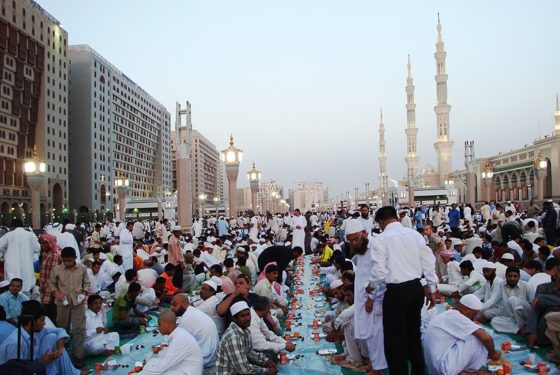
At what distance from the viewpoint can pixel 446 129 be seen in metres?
58.0

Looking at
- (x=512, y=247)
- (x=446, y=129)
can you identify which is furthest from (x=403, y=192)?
(x=512, y=247)

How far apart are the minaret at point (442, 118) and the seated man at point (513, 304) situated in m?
52.2

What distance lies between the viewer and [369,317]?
4.84 m

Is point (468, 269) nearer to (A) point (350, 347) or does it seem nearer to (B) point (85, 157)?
(A) point (350, 347)

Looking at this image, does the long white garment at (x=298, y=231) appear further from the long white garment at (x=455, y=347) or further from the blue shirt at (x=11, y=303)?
the long white garment at (x=455, y=347)

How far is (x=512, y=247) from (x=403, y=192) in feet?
132

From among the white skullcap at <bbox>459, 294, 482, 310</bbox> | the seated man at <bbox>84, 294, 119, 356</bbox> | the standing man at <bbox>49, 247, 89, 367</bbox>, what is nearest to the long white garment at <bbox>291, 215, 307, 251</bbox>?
the seated man at <bbox>84, 294, 119, 356</bbox>

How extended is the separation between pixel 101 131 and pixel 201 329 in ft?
197

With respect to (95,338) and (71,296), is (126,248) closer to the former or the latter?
(95,338)

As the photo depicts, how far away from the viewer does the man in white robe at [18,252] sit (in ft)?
23.2

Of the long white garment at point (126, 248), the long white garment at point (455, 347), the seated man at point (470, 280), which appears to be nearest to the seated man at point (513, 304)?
the seated man at point (470, 280)

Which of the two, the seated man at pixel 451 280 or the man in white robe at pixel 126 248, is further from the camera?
the man in white robe at pixel 126 248

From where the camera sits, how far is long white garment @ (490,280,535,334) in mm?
6102

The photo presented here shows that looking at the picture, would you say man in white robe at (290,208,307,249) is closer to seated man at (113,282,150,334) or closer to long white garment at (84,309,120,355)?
seated man at (113,282,150,334)
